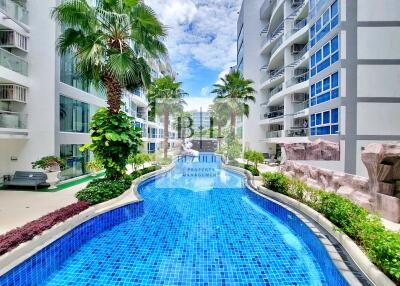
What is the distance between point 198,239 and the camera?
747cm

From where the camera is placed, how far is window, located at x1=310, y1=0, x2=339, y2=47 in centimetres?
1561

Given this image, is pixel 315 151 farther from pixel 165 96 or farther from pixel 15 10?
pixel 15 10

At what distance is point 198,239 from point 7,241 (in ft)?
15.7

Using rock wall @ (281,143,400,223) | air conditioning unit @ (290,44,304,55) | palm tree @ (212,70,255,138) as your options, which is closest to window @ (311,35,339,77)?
air conditioning unit @ (290,44,304,55)

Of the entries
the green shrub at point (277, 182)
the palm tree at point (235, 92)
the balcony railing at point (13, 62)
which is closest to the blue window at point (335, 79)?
the green shrub at point (277, 182)

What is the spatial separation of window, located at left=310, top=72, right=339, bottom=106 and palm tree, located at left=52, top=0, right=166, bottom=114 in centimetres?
1130

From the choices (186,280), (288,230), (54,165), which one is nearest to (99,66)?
(54,165)

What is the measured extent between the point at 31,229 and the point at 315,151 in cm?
1523

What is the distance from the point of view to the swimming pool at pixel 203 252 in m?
5.45

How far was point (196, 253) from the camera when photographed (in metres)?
6.60

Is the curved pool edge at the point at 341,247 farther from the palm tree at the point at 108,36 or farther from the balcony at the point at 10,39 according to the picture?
the balcony at the point at 10,39

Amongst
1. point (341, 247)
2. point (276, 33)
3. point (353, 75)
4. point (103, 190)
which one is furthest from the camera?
point (276, 33)

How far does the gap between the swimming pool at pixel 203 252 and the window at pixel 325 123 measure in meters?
8.30

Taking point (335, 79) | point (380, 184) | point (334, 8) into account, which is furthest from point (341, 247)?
point (334, 8)
